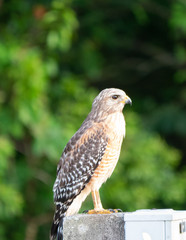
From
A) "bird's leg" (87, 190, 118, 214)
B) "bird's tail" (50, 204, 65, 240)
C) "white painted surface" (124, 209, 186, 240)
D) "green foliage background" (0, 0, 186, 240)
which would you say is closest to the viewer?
"white painted surface" (124, 209, 186, 240)

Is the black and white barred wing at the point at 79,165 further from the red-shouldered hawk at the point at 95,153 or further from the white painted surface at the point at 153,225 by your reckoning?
the white painted surface at the point at 153,225

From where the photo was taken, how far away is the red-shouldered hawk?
4688 mm

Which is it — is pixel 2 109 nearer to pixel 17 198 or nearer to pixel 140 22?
pixel 17 198

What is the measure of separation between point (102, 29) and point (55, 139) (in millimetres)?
3589

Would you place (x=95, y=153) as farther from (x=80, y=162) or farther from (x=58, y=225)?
(x=58, y=225)

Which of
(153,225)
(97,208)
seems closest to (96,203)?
(97,208)

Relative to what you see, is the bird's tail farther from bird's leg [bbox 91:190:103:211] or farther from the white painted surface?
the white painted surface

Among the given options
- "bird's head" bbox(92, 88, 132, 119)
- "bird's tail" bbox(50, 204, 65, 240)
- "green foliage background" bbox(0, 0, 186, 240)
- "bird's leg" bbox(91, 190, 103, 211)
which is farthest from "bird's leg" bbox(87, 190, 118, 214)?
"green foliage background" bbox(0, 0, 186, 240)

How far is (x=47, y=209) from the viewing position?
9984 millimetres

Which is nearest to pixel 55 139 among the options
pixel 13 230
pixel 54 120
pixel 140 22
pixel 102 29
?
pixel 54 120

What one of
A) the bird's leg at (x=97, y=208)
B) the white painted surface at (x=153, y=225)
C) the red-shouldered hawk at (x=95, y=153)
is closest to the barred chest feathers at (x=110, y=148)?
the red-shouldered hawk at (x=95, y=153)

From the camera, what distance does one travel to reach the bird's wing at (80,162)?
4.69 m

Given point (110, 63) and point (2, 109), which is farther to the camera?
point (110, 63)

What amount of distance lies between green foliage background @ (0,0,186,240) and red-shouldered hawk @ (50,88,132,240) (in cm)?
340
